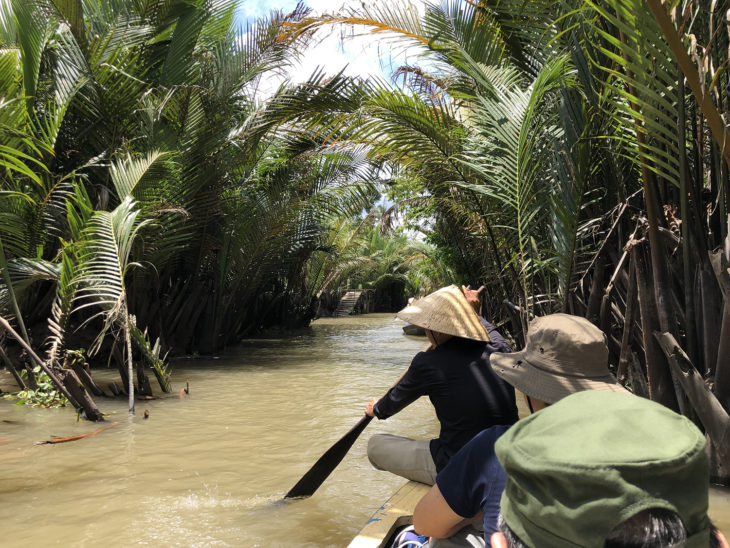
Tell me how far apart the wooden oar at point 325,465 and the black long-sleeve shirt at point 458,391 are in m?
0.67

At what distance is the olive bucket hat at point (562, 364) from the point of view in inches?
65.8

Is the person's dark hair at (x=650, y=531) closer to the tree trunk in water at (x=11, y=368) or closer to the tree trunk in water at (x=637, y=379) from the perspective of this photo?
the tree trunk in water at (x=637, y=379)

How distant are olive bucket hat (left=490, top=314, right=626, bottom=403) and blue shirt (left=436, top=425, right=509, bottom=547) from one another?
7.6 inches

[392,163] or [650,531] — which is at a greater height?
[392,163]

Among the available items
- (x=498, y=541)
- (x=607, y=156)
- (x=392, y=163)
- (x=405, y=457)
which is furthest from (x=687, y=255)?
(x=392, y=163)

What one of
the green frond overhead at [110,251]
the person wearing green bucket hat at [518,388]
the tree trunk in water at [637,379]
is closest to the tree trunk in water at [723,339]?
the tree trunk in water at [637,379]

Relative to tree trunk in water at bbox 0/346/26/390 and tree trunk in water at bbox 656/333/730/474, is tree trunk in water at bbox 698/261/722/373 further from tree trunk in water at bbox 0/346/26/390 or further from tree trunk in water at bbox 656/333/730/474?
tree trunk in water at bbox 0/346/26/390

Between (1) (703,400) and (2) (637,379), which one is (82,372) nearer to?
(2) (637,379)

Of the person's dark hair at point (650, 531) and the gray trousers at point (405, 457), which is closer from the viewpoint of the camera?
the person's dark hair at point (650, 531)

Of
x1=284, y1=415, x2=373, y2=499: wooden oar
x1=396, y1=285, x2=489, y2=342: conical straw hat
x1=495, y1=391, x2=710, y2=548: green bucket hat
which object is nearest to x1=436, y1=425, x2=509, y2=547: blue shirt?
x1=495, y1=391, x2=710, y2=548: green bucket hat

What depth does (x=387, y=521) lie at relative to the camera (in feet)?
7.75

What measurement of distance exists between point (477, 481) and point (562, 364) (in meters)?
0.43

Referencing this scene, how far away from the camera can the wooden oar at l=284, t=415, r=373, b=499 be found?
3.31 m

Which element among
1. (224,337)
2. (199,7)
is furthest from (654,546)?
(224,337)
